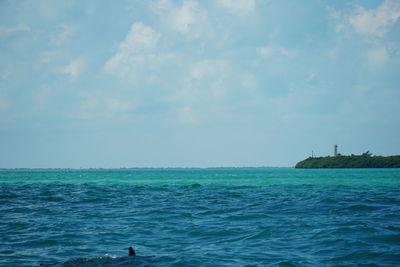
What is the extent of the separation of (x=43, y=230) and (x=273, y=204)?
16.0 meters

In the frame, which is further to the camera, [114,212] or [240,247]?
[114,212]

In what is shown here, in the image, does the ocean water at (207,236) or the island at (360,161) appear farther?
the island at (360,161)

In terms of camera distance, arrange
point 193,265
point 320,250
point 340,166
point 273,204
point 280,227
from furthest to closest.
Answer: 1. point 340,166
2. point 273,204
3. point 280,227
4. point 320,250
5. point 193,265

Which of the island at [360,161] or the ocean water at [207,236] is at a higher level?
the island at [360,161]

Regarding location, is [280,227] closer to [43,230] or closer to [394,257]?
[394,257]

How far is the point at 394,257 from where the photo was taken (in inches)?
518

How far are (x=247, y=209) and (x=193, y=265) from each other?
535 inches

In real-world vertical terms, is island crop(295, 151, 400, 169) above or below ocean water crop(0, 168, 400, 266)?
above

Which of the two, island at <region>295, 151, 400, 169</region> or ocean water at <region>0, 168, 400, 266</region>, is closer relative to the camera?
ocean water at <region>0, 168, 400, 266</region>

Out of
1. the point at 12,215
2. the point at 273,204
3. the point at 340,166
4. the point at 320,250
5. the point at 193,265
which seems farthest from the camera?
the point at 340,166

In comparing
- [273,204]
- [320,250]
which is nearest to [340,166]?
[273,204]

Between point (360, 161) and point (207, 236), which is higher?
point (360, 161)

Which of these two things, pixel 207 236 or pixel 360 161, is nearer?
pixel 207 236

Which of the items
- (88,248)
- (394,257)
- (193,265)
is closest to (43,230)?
(88,248)
